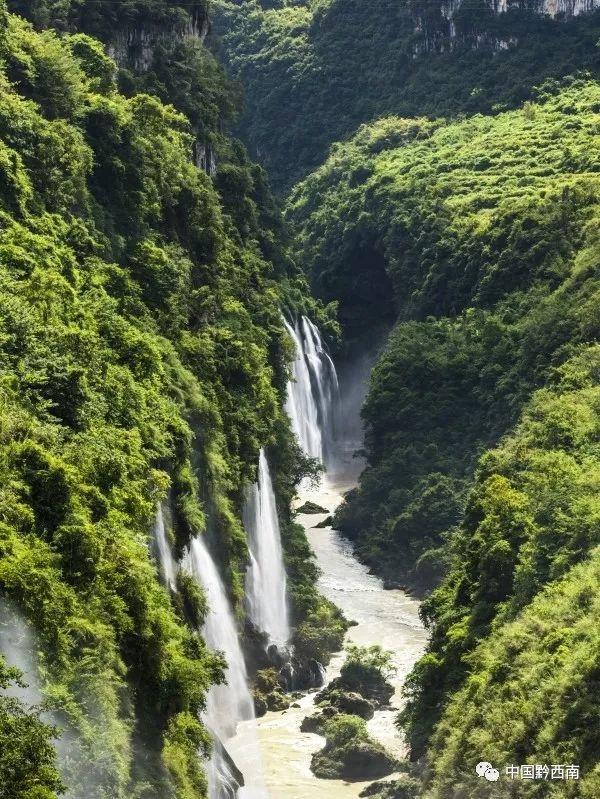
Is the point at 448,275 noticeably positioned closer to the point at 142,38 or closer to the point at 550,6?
the point at 142,38

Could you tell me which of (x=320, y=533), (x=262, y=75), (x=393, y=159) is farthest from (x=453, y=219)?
(x=262, y=75)

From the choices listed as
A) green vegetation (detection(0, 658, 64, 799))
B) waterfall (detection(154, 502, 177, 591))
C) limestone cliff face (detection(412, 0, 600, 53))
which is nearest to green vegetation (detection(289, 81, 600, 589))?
limestone cliff face (detection(412, 0, 600, 53))

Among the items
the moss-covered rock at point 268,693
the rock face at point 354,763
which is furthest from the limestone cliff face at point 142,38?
the rock face at point 354,763

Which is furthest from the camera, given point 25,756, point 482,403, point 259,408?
point 482,403

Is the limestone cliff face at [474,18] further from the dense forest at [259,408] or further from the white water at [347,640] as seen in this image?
the white water at [347,640]

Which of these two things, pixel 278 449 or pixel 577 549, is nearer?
pixel 577 549

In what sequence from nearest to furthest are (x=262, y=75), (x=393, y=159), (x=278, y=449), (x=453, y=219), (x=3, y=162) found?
(x=3, y=162) → (x=278, y=449) → (x=453, y=219) → (x=393, y=159) → (x=262, y=75)

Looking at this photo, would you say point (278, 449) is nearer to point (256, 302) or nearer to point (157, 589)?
point (256, 302)

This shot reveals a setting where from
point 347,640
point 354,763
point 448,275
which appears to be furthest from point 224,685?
point 448,275
